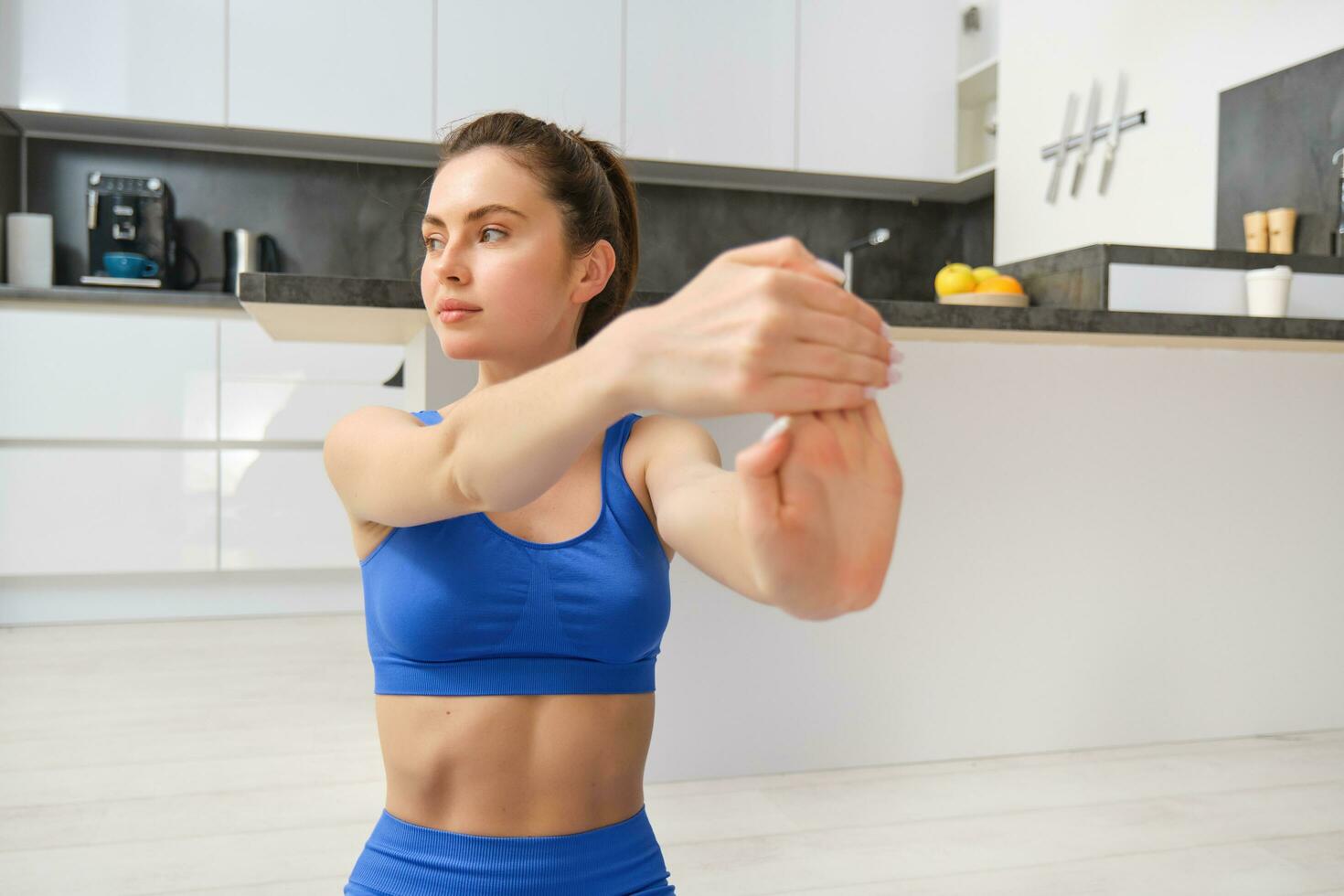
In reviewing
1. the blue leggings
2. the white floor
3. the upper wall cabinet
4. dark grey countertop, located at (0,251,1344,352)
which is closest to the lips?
the blue leggings

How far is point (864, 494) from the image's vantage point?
0.55 meters

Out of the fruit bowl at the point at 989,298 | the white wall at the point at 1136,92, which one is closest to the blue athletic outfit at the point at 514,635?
the fruit bowl at the point at 989,298

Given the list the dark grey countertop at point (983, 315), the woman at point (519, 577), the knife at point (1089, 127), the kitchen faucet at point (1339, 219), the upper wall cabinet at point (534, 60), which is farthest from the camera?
the upper wall cabinet at point (534, 60)

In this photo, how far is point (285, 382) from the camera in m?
3.88

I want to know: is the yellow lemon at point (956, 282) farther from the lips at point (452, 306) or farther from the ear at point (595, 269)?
the lips at point (452, 306)

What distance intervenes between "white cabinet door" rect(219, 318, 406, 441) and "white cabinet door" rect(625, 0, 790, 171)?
4.53ft

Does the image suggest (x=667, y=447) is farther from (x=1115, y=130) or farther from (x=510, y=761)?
(x=1115, y=130)

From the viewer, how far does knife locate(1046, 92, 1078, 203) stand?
394cm

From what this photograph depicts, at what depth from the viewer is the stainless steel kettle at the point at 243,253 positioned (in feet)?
14.2

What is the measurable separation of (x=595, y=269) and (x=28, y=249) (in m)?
3.79

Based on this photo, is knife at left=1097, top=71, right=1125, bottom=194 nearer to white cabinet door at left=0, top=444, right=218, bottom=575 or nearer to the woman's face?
white cabinet door at left=0, top=444, right=218, bottom=575

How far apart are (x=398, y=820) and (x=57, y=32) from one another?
389 cm

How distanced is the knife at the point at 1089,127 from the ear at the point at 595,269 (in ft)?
10.9

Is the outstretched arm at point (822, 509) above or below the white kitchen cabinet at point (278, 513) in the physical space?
above
